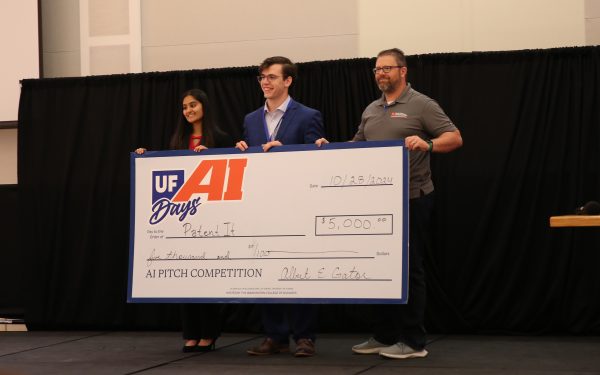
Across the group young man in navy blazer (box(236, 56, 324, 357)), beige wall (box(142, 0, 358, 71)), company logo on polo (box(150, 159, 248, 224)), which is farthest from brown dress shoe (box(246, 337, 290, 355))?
beige wall (box(142, 0, 358, 71))

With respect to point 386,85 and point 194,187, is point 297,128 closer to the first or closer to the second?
point 386,85

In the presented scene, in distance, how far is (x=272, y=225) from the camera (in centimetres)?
478

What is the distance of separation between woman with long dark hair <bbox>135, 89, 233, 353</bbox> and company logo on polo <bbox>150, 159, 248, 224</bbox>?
0.56ft

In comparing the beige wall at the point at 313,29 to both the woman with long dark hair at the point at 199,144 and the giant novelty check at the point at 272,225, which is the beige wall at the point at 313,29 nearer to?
the woman with long dark hair at the point at 199,144

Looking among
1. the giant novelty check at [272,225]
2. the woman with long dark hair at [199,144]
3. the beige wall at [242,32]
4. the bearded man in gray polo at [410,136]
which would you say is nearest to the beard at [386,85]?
the bearded man in gray polo at [410,136]

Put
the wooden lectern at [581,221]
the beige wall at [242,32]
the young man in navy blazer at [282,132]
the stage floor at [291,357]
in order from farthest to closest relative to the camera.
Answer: the beige wall at [242,32]
the young man in navy blazer at [282,132]
the stage floor at [291,357]
the wooden lectern at [581,221]

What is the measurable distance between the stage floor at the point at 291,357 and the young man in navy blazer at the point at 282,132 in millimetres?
119

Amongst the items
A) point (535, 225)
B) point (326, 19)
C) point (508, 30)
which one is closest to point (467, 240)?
point (535, 225)

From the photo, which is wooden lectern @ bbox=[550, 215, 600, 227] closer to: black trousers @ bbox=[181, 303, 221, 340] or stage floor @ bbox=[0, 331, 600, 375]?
stage floor @ bbox=[0, 331, 600, 375]

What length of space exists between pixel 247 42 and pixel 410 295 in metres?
2.55

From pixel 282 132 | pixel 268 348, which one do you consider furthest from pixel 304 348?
pixel 282 132

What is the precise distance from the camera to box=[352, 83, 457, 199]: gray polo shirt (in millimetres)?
4672

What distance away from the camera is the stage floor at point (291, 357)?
441 centimetres

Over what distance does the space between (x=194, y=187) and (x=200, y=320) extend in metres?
0.74
